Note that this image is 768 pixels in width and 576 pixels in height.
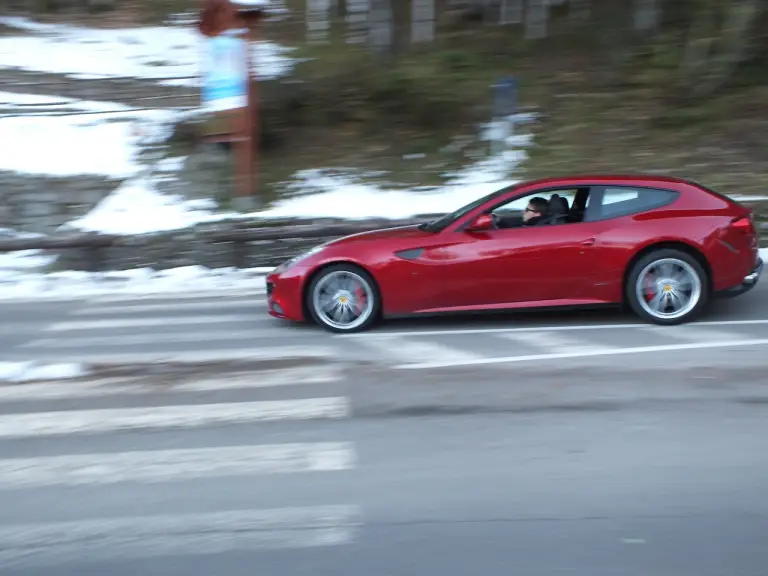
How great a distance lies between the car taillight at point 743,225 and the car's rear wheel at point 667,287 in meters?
0.47

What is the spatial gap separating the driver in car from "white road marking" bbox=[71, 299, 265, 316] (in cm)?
328

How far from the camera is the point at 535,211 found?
877 cm

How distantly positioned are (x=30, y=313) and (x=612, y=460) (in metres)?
7.62

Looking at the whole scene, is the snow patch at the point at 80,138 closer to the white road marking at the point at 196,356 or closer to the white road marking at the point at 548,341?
the white road marking at the point at 196,356

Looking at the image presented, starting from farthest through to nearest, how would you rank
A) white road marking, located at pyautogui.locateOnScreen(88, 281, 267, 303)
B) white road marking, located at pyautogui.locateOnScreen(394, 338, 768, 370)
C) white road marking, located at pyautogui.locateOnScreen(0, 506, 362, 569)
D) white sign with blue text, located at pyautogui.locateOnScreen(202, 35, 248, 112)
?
white sign with blue text, located at pyautogui.locateOnScreen(202, 35, 248, 112)
white road marking, located at pyautogui.locateOnScreen(88, 281, 267, 303)
white road marking, located at pyautogui.locateOnScreen(394, 338, 768, 370)
white road marking, located at pyautogui.locateOnScreen(0, 506, 362, 569)

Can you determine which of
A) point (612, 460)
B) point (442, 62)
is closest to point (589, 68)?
point (442, 62)

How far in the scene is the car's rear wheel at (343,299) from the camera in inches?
348

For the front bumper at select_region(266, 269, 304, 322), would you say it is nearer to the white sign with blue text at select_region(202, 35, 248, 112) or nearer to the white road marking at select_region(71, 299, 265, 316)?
the white road marking at select_region(71, 299, 265, 316)

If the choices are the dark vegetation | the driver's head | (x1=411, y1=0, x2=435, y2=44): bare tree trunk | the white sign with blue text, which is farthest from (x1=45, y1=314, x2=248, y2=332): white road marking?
(x1=411, y1=0, x2=435, y2=44): bare tree trunk

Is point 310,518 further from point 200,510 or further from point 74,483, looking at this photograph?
point 74,483

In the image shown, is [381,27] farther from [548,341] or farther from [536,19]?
[548,341]

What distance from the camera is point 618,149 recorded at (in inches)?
663

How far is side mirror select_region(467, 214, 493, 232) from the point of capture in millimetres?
8625

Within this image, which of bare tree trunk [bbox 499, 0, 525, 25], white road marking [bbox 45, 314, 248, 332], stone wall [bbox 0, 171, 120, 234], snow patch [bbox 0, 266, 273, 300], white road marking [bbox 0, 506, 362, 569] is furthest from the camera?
bare tree trunk [bbox 499, 0, 525, 25]
